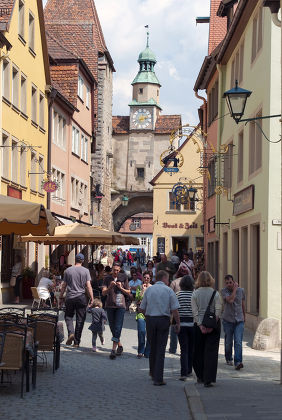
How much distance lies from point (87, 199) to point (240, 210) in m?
26.6

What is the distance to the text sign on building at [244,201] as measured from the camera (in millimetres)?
19500

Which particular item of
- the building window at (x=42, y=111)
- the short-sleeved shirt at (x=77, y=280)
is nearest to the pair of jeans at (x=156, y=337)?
the short-sleeved shirt at (x=77, y=280)

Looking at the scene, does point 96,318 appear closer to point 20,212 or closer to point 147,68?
point 20,212

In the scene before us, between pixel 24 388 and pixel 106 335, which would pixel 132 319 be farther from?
pixel 24 388

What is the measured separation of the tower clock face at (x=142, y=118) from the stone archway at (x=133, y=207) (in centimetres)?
734

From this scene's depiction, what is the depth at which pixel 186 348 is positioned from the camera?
11898 millimetres

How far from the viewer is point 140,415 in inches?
341

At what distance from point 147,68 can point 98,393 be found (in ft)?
269

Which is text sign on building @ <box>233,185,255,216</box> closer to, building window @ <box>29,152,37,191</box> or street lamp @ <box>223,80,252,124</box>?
street lamp @ <box>223,80,252,124</box>

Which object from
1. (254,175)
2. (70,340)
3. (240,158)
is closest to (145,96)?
(240,158)

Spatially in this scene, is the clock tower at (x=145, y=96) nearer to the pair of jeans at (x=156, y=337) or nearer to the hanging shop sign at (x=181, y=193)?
the hanging shop sign at (x=181, y=193)

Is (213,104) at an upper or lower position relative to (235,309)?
upper

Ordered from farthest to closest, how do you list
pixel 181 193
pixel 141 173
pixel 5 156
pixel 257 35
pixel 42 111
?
pixel 141 173 → pixel 181 193 → pixel 42 111 → pixel 5 156 → pixel 257 35

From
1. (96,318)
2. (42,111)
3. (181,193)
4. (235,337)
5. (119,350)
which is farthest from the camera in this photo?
(181,193)
